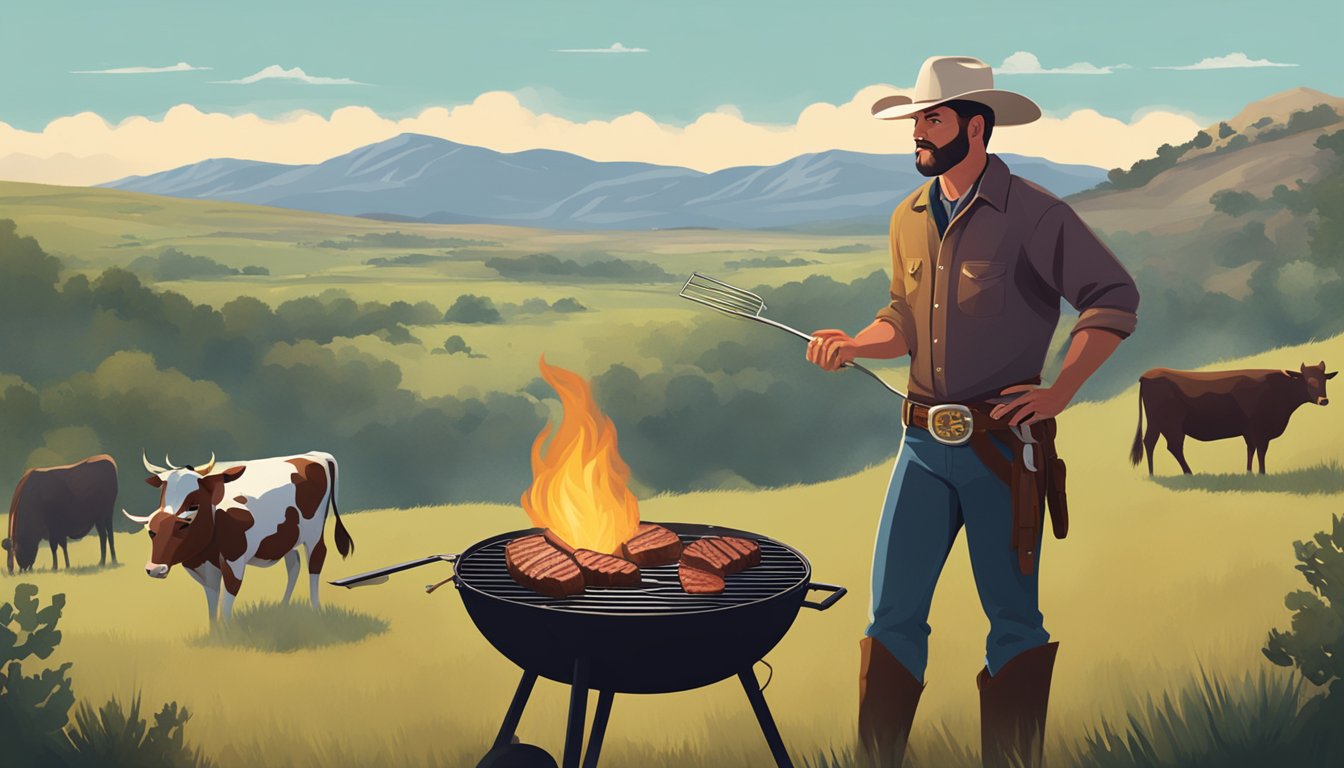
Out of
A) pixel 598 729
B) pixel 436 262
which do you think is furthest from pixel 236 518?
pixel 436 262

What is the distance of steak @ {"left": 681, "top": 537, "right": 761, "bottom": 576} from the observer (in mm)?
4348

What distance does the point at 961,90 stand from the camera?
4422 mm

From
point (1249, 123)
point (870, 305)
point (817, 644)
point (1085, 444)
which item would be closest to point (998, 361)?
point (817, 644)

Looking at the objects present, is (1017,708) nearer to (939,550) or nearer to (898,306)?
(939,550)

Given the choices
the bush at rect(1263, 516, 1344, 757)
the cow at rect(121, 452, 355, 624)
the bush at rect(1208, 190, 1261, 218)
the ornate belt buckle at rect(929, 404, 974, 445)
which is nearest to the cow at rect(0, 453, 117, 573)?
the cow at rect(121, 452, 355, 624)

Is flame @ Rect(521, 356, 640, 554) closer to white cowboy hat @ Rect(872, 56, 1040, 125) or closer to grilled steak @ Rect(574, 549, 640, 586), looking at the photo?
grilled steak @ Rect(574, 549, 640, 586)

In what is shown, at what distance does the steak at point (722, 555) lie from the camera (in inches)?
171

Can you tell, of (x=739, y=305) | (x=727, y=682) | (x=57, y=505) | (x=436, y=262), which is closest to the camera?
(x=739, y=305)

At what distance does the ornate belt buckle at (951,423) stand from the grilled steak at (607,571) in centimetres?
116

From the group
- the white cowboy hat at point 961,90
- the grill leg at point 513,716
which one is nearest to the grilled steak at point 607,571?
the grill leg at point 513,716

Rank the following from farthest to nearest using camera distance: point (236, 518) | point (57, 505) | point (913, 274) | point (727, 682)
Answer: point (57, 505) → point (236, 518) → point (727, 682) → point (913, 274)

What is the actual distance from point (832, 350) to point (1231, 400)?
666 cm

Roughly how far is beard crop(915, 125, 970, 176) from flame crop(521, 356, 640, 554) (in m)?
1.45

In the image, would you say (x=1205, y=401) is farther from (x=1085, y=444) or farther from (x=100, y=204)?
(x=100, y=204)
